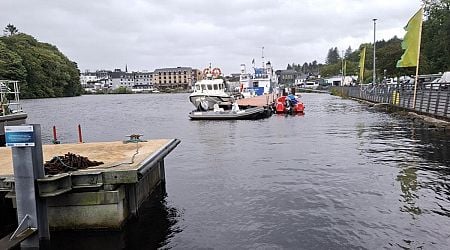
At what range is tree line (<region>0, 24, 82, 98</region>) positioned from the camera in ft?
280

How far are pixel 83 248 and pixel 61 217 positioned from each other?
923 mm

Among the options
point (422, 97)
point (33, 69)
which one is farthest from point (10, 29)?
point (422, 97)

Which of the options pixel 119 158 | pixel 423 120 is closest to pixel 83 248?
pixel 119 158

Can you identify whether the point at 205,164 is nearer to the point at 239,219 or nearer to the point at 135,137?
the point at 135,137

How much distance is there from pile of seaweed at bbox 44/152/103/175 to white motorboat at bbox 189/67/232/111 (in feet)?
104

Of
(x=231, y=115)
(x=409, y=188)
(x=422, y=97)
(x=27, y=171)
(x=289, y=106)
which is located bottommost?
(x=231, y=115)

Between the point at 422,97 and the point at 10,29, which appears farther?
the point at 10,29

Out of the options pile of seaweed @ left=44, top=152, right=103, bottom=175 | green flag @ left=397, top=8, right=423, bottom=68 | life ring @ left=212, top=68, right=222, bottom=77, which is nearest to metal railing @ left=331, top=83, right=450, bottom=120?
green flag @ left=397, top=8, right=423, bottom=68

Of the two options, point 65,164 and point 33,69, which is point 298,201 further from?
point 33,69

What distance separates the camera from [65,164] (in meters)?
7.87

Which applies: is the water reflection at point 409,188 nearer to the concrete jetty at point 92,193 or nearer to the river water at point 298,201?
the river water at point 298,201

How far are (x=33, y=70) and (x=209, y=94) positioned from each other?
71.3 metres

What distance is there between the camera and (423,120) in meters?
24.6

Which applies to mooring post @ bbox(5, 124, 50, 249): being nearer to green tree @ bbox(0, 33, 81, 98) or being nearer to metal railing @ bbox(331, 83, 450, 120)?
metal railing @ bbox(331, 83, 450, 120)
